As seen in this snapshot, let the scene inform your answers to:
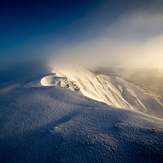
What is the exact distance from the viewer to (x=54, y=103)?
10.2 ft

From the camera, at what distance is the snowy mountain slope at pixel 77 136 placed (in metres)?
1.32

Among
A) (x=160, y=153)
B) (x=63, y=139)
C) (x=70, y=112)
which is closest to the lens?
(x=160, y=153)

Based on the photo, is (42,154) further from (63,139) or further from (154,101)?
(154,101)

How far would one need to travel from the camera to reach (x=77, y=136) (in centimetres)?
169

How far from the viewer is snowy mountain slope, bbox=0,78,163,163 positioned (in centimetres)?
132

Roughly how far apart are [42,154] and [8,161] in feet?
2.06

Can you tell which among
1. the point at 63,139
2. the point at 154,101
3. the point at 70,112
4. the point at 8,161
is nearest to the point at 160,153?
the point at 63,139

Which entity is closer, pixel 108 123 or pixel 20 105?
pixel 108 123

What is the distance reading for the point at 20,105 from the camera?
302cm

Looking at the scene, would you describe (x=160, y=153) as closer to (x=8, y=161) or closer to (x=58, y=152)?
(x=58, y=152)

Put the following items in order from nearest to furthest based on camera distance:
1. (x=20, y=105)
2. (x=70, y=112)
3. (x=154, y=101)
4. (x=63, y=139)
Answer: (x=63, y=139), (x=70, y=112), (x=20, y=105), (x=154, y=101)

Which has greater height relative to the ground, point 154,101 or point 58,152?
point 58,152

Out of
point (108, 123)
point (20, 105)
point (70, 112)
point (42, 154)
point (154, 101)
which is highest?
point (20, 105)

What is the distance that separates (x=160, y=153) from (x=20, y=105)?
12.9 feet
